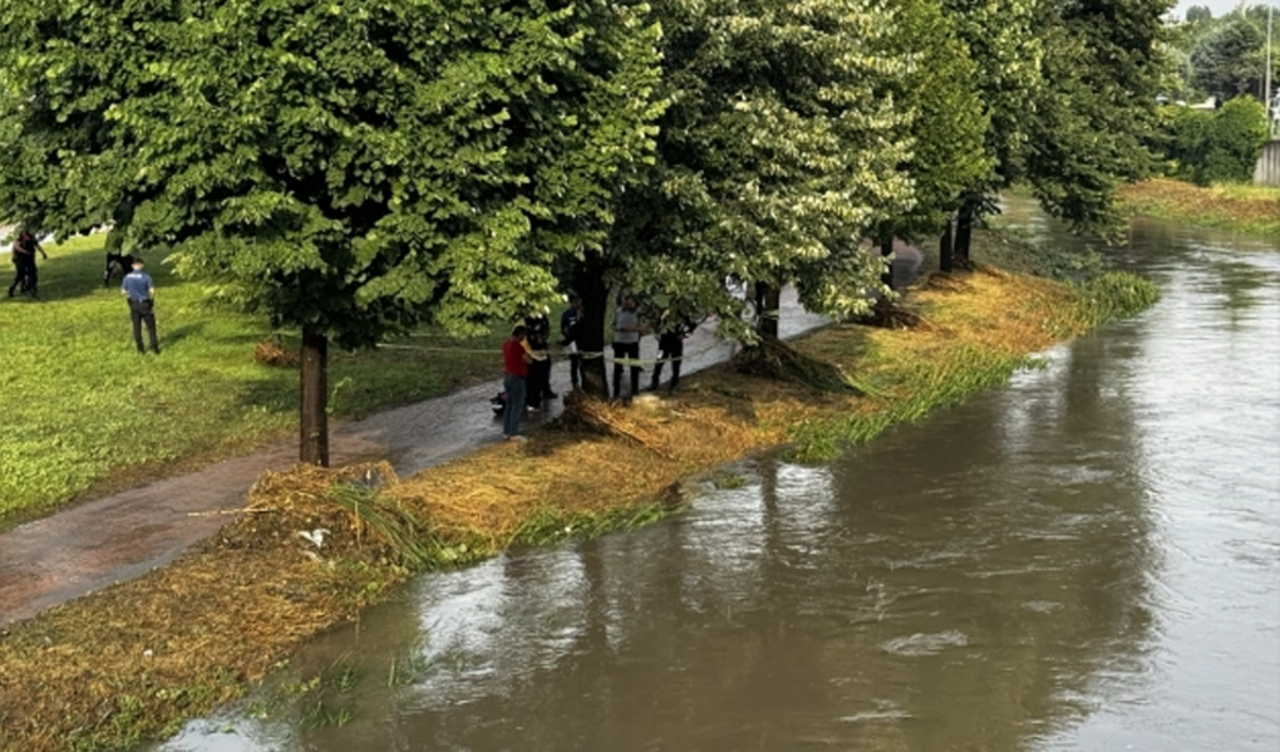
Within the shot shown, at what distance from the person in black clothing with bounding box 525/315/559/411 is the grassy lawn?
5.38 ft

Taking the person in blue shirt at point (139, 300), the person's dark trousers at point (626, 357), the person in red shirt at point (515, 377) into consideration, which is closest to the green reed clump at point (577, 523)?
the person in red shirt at point (515, 377)

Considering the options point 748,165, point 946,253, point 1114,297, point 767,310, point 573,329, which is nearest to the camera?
point 748,165

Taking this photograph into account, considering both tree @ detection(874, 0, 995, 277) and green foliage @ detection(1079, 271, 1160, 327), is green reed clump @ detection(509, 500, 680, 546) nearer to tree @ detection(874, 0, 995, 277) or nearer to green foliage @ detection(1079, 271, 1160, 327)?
tree @ detection(874, 0, 995, 277)

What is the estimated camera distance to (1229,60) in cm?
10019

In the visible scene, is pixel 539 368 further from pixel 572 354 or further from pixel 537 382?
pixel 572 354

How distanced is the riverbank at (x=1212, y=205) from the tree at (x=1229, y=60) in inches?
1554

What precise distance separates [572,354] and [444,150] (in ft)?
19.2

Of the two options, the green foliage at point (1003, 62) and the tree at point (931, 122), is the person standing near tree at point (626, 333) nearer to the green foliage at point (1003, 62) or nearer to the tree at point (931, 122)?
the tree at point (931, 122)

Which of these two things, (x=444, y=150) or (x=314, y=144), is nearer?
(x=314, y=144)

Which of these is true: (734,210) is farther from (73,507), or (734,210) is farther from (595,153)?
(73,507)

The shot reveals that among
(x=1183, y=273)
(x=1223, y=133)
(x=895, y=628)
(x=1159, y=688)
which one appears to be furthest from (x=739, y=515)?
(x=1223, y=133)

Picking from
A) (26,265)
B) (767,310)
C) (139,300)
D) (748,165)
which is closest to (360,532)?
(748,165)

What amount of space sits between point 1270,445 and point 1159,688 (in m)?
9.15

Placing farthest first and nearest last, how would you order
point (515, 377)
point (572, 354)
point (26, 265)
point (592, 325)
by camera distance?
point (26, 265) → point (592, 325) → point (572, 354) → point (515, 377)
